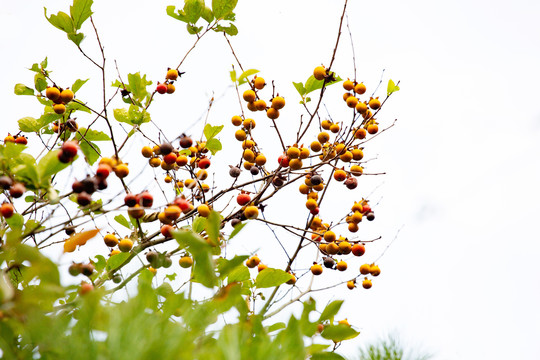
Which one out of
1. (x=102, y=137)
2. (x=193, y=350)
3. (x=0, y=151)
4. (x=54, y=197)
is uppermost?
(x=102, y=137)

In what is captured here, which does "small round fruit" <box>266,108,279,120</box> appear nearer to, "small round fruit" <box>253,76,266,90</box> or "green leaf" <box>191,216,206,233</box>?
"small round fruit" <box>253,76,266,90</box>

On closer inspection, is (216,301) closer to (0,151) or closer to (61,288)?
(61,288)

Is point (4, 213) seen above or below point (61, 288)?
above

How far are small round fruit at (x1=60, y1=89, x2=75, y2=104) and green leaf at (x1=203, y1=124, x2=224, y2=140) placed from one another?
610mm

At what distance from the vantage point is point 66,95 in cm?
199

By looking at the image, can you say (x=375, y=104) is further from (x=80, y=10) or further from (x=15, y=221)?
(x=15, y=221)

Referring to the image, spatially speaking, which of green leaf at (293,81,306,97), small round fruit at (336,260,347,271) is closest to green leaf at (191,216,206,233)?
green leaf at (293,81,306,97)

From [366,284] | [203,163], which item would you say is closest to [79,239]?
[203,163]

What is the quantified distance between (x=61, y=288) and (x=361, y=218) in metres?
1.86

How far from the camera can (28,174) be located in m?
1.08

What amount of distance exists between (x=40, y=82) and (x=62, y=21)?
36 centimetres

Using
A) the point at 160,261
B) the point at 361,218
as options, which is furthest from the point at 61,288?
the point at 361,218

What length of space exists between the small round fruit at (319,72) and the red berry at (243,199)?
0.63m

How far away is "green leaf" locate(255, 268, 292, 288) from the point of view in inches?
60.9
